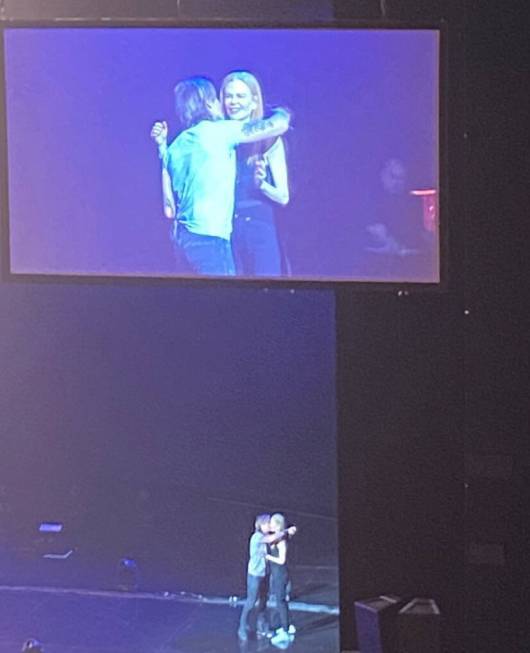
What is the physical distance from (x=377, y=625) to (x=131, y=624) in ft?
4.51

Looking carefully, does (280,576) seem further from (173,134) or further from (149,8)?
(149,8)

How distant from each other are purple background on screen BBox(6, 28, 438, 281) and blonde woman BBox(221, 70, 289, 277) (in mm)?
40

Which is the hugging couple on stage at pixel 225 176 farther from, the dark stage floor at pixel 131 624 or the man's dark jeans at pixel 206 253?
the dark stage floor at pixel 131 624

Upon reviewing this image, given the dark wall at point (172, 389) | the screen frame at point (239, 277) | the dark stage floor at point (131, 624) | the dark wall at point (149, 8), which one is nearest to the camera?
the screen frame at point (239, 277)

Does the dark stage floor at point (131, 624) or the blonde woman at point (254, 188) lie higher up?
the blonde woman at point (254, 188)

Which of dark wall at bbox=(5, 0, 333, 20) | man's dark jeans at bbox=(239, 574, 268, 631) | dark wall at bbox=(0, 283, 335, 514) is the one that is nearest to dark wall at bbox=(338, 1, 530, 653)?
dark wall at bbox=(5, 0, 333, 20)

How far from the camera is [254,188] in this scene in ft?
12.9

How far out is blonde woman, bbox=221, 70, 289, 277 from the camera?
3.86 meters

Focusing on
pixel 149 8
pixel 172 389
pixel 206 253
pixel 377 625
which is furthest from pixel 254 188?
pixel 377 625

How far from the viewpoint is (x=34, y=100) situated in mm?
3965

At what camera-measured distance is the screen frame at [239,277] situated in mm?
3678

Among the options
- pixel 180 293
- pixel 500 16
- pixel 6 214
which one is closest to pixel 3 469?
pixel 180 293

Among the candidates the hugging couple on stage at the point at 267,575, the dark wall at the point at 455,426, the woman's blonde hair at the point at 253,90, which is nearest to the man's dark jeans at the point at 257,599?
the hugging couple on stage at the point at 267,575

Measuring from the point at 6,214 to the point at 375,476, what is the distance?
5.03 feet
